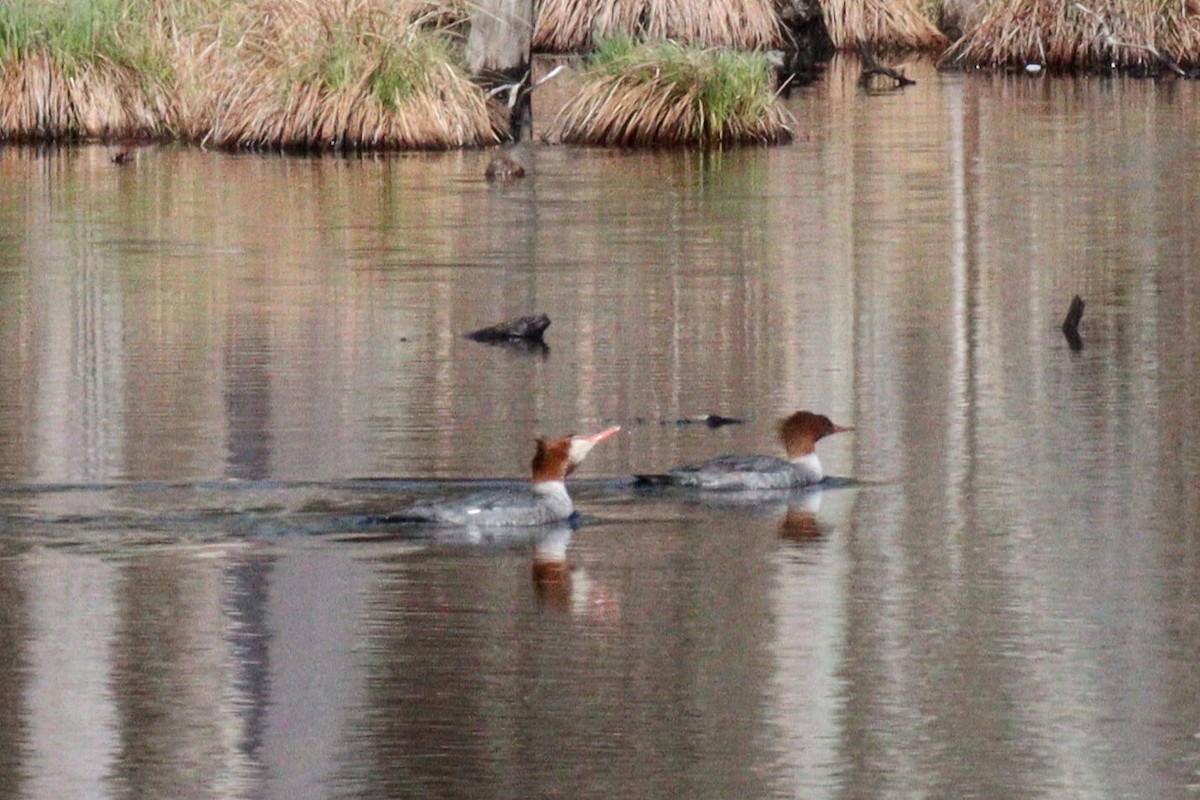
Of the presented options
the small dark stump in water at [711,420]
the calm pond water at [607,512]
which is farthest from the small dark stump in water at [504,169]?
the small dark stump in water at [711,420]

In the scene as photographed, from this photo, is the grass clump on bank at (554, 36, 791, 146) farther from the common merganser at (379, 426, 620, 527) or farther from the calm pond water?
the common merganser at (379, 426, 620, 527)

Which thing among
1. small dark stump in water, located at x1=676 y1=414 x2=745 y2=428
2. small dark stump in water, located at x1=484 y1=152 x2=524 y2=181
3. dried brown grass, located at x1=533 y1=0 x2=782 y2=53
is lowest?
small dark stump in water, located at x1=676 y1=414 x2=745 y2=428

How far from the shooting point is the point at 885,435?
10.4 meters

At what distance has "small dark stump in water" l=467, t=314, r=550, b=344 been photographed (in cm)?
1319

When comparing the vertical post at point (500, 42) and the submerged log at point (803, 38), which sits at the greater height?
the submerged log at point (803, 38)

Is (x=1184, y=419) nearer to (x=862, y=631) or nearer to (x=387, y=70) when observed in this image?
(x=862, y=631)

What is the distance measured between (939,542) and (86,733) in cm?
308

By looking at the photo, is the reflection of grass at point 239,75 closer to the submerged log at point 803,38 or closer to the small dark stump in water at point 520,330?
the submerged log at point 803,38

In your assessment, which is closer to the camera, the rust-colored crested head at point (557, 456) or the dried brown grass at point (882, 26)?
the rust-colored crested head at point (557, 456)

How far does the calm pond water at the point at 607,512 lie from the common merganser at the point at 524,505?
0.16m

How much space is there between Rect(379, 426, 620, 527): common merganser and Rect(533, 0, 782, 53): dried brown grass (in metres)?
22.0

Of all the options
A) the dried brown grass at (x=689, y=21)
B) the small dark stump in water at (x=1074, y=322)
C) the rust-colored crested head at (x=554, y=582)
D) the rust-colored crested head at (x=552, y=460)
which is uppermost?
the dried brown grass at (x=689, y=21)

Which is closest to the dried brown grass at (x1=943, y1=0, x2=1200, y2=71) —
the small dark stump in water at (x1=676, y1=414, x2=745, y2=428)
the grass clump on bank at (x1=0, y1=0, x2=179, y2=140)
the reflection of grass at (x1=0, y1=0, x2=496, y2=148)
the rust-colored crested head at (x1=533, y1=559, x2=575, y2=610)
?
the reflection of grass at (x1=0, y1=0, x2=496, y2=148)

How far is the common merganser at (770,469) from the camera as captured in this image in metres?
9.41
